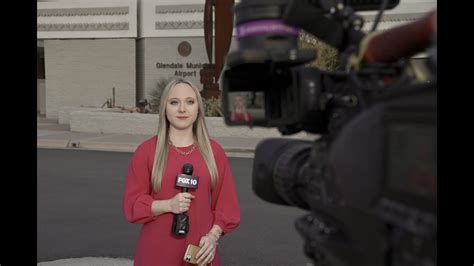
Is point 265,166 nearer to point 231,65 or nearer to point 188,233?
point 231,65

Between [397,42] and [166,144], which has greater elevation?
[397,42]

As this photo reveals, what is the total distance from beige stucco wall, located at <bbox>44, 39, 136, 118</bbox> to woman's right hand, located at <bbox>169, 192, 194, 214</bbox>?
56.5ft

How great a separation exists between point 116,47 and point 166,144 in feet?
57.6

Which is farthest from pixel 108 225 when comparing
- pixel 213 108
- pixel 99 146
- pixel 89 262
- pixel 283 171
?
pixel 213 108

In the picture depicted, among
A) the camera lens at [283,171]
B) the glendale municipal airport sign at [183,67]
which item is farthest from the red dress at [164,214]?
→ the glendale municipal airport sign at [183,67]

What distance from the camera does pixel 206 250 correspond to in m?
2.29

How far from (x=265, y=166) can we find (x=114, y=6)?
18.3m

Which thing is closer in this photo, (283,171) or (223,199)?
(283,171)

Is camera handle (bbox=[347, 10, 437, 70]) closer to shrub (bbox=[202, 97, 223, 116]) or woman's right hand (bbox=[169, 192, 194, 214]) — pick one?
woman's right hand (bbox=[169, 192, 194, 214])

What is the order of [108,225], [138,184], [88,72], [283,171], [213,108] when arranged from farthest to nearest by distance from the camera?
[88,72]
[213,108]
[108,225]
[138,184]
[283,171]

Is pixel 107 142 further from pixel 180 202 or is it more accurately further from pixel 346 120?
pixel 346 120

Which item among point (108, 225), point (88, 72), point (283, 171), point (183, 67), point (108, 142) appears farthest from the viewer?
point (88, 72)

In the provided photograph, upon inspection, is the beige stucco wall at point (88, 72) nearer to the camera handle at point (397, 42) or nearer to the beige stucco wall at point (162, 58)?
the beige stucco wall at point (162, 58)

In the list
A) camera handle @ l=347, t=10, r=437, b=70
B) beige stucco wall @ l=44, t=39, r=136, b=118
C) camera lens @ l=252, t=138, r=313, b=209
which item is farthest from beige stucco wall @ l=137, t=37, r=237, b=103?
camera handle @ l=347, t=10, r=437, b=70
